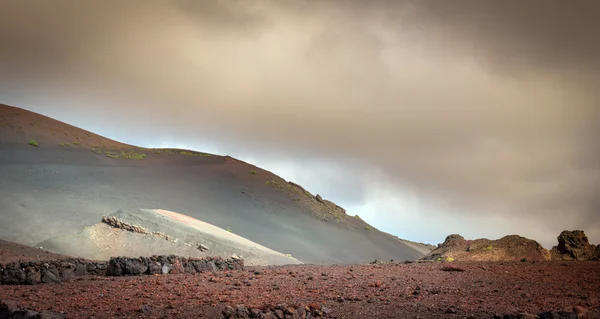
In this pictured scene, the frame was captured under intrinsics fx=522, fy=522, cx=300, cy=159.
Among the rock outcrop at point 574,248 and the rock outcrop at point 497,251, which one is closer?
the rock outcrop at point 574,248

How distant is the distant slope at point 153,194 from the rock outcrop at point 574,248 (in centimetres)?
2371

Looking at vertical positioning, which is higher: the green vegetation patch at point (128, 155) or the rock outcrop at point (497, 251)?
the green vegetation patch at point (128, 155)

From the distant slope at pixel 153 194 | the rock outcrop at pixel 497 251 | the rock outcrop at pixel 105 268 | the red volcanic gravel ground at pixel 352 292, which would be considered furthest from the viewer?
the distant slope at pixel 153 194

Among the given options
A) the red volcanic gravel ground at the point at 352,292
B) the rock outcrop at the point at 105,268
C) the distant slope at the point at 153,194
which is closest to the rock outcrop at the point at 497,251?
the red volcanic gravel ground at the point at 352,292

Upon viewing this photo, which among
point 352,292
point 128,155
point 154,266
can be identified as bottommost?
point 154,266

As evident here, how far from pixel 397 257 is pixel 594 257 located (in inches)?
1546

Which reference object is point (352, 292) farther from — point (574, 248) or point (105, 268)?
point (574, 248)

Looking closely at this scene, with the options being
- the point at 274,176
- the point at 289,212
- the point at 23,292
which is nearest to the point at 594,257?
the point at 23,292

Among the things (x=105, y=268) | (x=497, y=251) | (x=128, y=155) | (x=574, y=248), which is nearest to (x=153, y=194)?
(x=128, y=155)

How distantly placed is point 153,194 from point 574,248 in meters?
32.8

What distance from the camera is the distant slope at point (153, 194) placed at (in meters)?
31.7

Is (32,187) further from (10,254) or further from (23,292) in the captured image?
(23,292)

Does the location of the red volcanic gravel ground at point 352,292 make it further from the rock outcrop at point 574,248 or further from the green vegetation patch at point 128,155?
the green vegetation patch at point 128,155

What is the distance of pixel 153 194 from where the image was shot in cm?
4375
